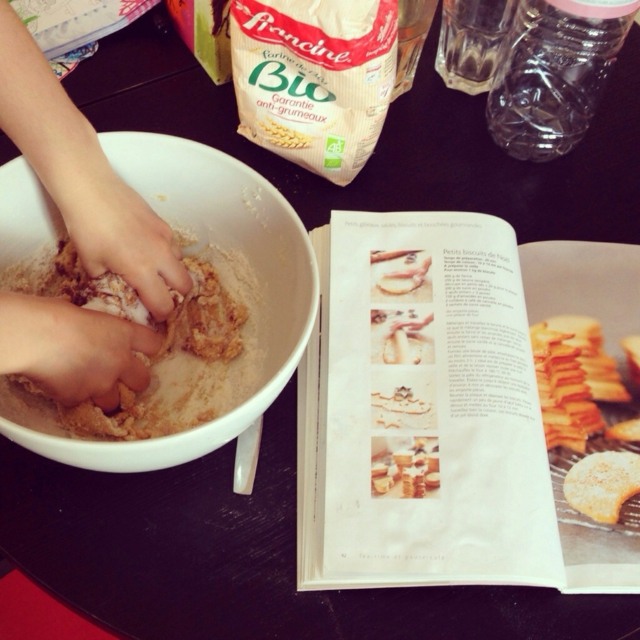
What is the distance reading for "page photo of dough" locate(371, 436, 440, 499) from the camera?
520 millimetres

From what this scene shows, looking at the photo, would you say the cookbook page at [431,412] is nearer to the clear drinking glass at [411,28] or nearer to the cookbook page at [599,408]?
the cookbook page at [599,408]

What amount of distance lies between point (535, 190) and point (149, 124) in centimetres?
40

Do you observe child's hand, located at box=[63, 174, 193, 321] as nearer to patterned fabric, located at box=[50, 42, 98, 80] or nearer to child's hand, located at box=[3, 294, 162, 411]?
child's hand, located at box=[3, 294, 162, 411]

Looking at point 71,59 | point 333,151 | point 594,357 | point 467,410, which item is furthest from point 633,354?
point 71,59

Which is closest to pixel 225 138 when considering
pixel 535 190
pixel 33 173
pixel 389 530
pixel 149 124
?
pixel 149 124

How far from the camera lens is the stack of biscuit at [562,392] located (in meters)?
0.57

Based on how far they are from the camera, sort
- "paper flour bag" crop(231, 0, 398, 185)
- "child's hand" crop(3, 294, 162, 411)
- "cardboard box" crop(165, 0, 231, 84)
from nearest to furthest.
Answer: "child's hand" crop(3, 294, 162, 411) < "paper flour bag" crop(231, 0, 398, 185) < "cardboard box" crop(165, 0, 231, 84)

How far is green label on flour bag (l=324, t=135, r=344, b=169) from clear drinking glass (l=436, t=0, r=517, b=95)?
0.20m

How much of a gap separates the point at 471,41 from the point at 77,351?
538mm

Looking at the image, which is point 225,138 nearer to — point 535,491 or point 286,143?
point 286,143

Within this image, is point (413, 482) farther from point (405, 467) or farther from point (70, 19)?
point (70, 19)

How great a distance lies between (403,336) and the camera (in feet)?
1.96

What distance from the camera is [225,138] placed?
718 millimetres

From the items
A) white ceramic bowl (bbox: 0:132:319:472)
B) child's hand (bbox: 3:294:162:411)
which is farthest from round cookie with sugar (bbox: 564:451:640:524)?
child's hand (bbox: 3:294:162:411)
